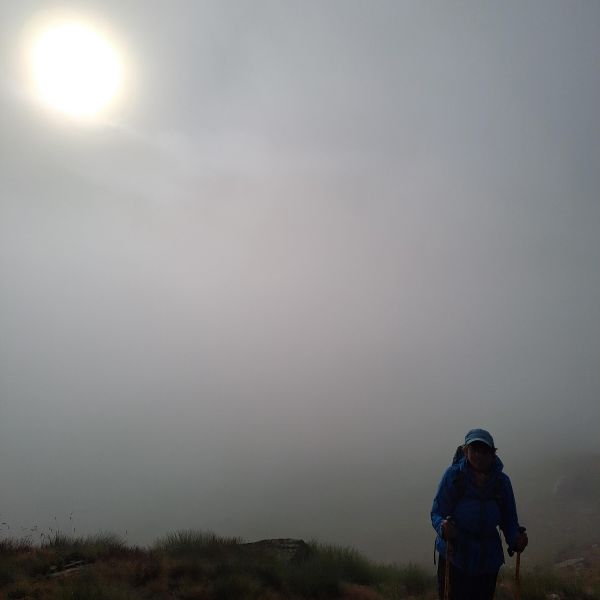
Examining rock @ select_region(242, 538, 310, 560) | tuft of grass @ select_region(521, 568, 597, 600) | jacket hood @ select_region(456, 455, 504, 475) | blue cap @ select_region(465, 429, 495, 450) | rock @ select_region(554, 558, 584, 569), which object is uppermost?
blue cap @ select_region(465, 429, 495, 450)

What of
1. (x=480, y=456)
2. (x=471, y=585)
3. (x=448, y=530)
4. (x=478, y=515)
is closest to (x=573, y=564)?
(x=471, y=585)

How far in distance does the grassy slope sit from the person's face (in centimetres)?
457

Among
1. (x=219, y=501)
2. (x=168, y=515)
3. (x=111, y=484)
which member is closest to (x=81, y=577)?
(x=168, y=515)

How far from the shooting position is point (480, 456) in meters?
4.70

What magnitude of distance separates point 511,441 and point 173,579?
6526 centimetres

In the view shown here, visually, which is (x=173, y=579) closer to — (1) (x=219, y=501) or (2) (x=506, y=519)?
(2) (x=506, y=519)

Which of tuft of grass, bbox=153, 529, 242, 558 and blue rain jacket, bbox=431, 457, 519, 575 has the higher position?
blue rain jacket, bbox=431, 457, 519, 575

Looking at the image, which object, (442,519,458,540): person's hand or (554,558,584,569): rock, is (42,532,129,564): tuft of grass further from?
(554,558,584,569): rock

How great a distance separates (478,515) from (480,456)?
23.8 inches

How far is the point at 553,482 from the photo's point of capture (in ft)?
118

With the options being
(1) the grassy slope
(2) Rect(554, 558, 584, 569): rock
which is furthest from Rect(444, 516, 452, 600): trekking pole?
(2) Rect(554, 558, 584, 569): rock

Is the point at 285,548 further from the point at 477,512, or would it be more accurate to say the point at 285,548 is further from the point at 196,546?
the point at 477,512

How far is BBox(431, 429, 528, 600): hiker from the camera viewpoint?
4.70 meters

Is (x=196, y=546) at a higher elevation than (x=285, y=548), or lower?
higher
